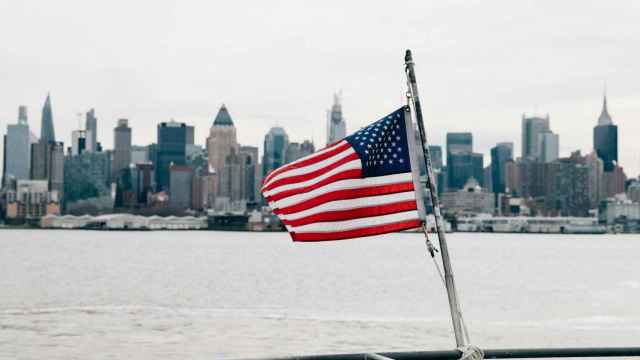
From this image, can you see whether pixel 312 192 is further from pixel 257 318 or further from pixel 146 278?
pixel 146 278

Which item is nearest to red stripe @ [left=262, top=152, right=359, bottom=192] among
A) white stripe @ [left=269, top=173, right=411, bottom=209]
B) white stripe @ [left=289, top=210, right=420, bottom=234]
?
white stripe @ [left=269, top=173, right=411, bottom=209]

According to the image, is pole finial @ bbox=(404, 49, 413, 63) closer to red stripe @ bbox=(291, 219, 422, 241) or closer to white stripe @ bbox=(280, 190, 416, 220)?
white stripe @ bbox=(280, 190, 416, 220)

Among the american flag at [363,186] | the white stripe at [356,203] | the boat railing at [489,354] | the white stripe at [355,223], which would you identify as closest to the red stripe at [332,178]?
the american flag at [363,186]

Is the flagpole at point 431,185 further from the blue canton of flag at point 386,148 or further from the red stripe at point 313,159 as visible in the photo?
the red stripe at point 313,159

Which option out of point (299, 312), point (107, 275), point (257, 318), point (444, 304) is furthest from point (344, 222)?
point (107, 275)

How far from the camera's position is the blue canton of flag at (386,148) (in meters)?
15.9

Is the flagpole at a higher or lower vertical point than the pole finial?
lower

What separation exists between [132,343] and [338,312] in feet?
79.5

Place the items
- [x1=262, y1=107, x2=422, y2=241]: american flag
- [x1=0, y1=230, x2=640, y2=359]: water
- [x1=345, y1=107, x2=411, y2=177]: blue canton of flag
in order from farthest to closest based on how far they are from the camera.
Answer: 1. [x1=0, y1=230, x2=640, y2=359]: water
2. [x1=345, y1=107, x2=411, y2=177]: blue canton of flag
3. [x1=262, y1=107, x2=422, y2=241]: american flag

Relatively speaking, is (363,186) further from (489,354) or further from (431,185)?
(489,354)

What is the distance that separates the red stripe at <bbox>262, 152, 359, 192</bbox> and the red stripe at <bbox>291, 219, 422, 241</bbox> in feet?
2.79

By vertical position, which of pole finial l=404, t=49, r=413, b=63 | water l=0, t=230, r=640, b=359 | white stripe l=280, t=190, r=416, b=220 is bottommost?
water l=0, t=230, r=640, b=359

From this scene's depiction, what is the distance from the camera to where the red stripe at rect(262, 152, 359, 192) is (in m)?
16.0

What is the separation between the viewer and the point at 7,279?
105m
